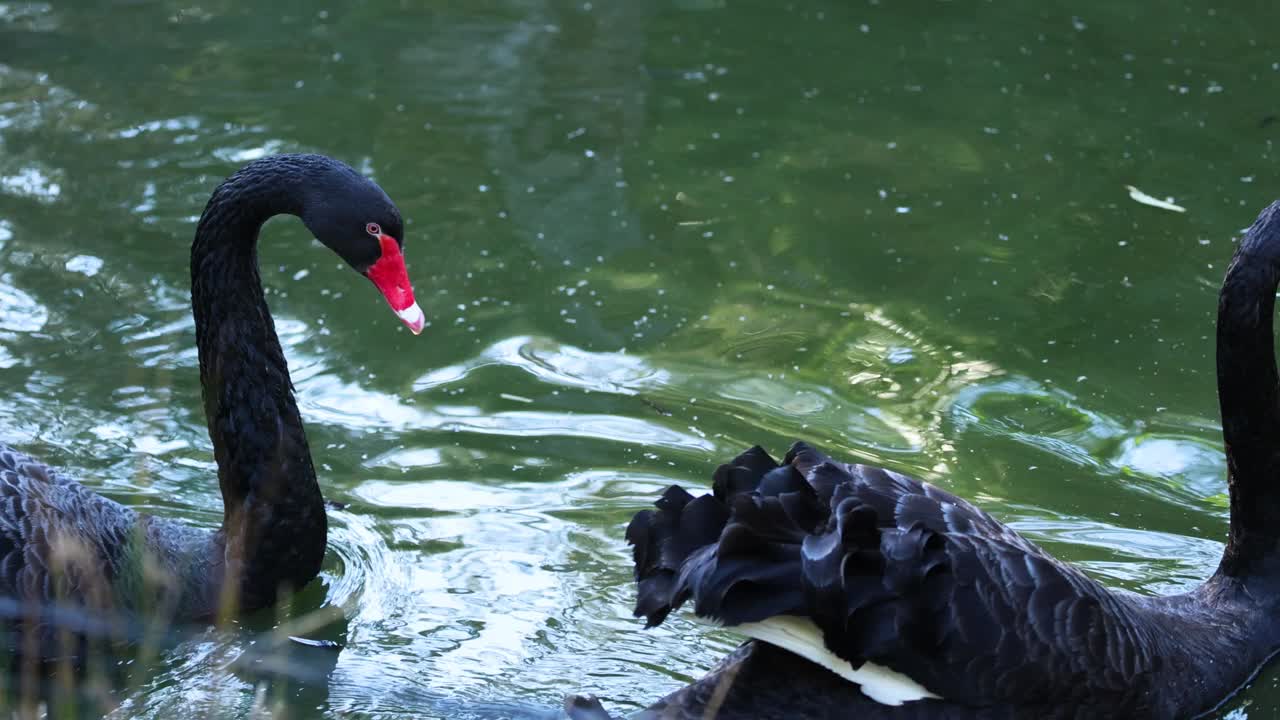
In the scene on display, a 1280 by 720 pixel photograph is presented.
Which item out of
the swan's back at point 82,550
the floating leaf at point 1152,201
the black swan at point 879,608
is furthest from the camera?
the floating leaf at point 1152,201

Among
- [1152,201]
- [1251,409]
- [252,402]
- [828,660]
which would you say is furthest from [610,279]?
[828,660]

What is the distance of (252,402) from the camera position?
149 inches

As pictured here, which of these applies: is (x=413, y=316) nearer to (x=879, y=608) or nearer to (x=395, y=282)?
(x=395, y=282)

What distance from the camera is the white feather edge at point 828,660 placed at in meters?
2.95

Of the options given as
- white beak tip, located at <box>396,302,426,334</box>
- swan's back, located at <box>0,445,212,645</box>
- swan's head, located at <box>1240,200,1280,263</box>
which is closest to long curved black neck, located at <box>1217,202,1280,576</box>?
swan's head, located at <box>1240,200,1280,263</box>

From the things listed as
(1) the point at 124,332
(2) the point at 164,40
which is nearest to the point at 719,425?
(1) the point at 124,332

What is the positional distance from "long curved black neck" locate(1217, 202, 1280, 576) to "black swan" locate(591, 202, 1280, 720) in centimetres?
42

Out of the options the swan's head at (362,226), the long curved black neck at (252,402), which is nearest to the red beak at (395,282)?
the swan's head at (362,226)

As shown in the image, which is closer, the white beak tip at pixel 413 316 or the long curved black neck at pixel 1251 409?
the long curved black neck at pixel 1251 409

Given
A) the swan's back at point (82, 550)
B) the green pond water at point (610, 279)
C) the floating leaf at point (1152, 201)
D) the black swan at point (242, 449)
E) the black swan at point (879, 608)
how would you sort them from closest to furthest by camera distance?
the black swan at point (879, 608), the swan's back at point (82, 550), the black swan at point (242, 449), the green pond water at point (610, 279), the floating leaf at point (1152, 201)

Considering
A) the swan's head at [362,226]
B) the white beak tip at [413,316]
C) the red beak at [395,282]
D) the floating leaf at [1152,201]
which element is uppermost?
the swan's head at [362,226]

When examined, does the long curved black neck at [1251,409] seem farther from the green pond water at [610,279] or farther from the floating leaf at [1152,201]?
the floating leaf at [1152,201]

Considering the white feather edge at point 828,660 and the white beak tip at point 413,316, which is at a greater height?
the white beak tip at point 413,316

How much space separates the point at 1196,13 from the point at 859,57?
177 centimetres
